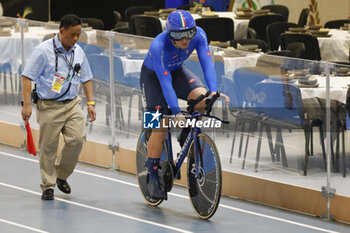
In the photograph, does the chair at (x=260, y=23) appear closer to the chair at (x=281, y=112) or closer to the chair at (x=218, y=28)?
the chair at (x=218, y=28)

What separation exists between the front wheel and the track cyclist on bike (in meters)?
0.23

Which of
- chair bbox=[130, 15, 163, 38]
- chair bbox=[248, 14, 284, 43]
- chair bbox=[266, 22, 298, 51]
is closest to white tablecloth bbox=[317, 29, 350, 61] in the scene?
chair bbox=[266, 22, 298, 51]

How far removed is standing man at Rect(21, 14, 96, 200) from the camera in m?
7.10

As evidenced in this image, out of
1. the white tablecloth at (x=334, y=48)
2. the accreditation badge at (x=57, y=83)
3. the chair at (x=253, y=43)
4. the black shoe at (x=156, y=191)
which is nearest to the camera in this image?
the black shoe at (x=156, y=191)

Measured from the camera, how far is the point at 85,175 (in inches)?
335

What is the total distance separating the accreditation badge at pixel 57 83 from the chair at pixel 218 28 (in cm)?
696

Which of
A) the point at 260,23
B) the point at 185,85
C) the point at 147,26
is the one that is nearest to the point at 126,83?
the point at 185,85

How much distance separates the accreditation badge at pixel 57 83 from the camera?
7180 millimetres

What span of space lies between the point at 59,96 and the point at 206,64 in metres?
1.53

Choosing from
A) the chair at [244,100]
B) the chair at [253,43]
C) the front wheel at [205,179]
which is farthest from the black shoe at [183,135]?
the chair at [253,43]

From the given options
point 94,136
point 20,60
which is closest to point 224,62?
point 94,136

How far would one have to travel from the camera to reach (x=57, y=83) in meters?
7.19

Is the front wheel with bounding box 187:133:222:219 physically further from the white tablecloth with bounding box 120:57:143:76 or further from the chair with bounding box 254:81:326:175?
the white tablecloth with bounding box 120:57:143:76

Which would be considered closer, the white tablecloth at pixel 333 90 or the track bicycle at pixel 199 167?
the track bicycle at pixel 199 167
